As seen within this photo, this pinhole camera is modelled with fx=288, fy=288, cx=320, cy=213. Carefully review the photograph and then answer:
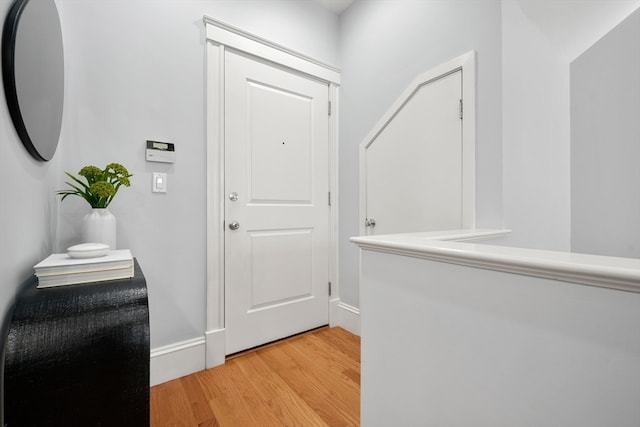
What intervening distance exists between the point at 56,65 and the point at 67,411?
1.25m

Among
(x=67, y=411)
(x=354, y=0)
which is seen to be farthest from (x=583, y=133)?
(x=67, y=411)

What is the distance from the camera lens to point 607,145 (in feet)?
4.72

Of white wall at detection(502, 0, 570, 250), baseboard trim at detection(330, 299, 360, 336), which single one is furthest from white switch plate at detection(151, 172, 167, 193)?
white wall at detection(502, 0, 570, 250)

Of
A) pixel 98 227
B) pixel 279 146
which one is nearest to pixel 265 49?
pixel 279 146

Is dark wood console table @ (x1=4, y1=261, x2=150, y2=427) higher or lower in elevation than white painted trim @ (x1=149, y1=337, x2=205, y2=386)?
higher

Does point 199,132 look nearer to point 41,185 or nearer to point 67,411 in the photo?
point 41,185

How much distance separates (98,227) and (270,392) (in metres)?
1.13

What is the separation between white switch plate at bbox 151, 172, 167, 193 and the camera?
62.1 inches

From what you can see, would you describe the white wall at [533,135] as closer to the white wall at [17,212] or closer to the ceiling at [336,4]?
the ceiling at [336,4]

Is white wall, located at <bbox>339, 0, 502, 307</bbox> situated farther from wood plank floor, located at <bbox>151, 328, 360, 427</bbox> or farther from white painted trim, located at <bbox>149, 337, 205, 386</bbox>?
white painted trim, located at <bbox>149, 337, 205, 386</bbox>

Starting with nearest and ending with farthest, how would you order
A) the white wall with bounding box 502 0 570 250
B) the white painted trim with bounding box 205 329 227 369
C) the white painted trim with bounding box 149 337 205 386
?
1. the white wall with bounding box 502 0 570 250
2. the white painted trim with bounding box 149 337 205 386
3. the white painted trim with bounding box 205 329 227 369

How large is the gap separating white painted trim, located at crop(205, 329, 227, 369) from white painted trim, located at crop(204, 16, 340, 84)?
178 cm

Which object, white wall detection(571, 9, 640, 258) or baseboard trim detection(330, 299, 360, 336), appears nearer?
white wall detection(571, 9, 640, 258)

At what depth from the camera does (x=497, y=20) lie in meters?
1.41
